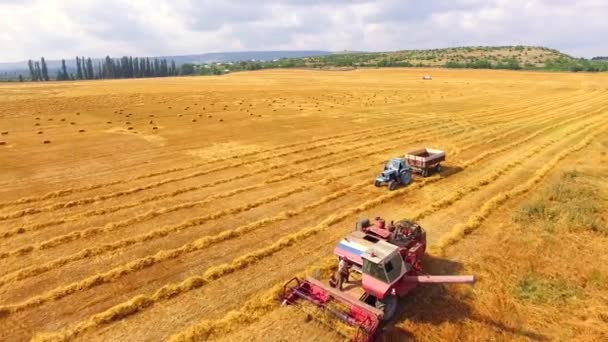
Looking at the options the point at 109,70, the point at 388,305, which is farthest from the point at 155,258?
the point at 109,70

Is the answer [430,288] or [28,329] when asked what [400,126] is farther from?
[28,329]

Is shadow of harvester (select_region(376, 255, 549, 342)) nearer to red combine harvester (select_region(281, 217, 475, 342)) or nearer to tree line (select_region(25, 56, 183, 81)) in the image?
red combine harvester (select_region(281, 217, 475, 342))

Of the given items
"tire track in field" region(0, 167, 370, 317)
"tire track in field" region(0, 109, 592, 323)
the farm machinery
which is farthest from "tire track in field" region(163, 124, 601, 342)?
the farm machinery

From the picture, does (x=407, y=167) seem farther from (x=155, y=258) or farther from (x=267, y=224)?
(x=155, y=258)

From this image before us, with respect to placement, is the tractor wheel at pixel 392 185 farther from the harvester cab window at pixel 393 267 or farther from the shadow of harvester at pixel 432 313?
the harvester cab window at pixel 393 267

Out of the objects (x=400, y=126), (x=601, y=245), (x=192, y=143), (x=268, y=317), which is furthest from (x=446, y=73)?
(x=268, y=317)

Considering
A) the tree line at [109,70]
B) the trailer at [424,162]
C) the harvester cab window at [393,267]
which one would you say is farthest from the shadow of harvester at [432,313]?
the tree line at [109,70]
